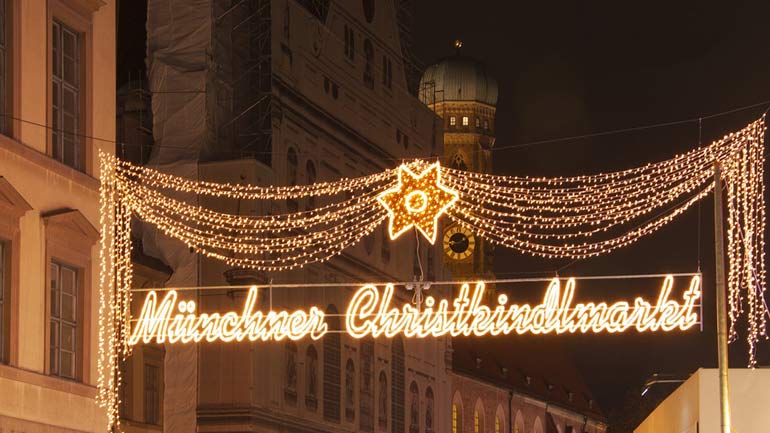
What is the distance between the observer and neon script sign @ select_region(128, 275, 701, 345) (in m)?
29.1

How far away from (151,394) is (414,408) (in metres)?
20.7

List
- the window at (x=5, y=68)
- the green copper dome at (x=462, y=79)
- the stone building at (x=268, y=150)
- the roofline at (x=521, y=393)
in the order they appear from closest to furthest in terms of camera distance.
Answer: the window at (x=5, y=68)
the stone building at (x=268, y=150)
the roofline at (x=521, y=393)
the green copper dome at (x=462, y=79)

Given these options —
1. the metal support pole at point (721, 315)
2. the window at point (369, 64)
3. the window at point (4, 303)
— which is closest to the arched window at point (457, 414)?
the window at point (369, 64)

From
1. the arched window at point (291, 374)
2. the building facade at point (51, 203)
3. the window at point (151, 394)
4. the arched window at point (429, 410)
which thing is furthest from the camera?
the arched window at point (429, 410)

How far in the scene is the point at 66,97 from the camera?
29.1 m

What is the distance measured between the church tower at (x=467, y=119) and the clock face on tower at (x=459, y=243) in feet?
0.09

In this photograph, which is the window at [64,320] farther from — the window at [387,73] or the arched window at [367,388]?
the window at [387,73]

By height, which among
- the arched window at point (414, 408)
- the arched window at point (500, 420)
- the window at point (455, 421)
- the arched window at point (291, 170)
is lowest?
the arched window at point (414, 408)

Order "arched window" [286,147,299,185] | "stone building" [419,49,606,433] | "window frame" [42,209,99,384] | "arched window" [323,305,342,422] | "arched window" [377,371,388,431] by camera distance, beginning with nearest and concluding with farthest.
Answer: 1. "window frame" [42,209,99,384]
2. "arched window" [286,147,299,185]
3. "arched window" [323,305,342,422]
4. "arched window" [377,371,388,431]
5. "stone building" [419,49,606,433]

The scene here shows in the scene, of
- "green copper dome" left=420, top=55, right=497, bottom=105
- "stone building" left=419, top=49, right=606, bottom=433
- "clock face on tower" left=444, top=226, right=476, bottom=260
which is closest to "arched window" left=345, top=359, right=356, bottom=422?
"stone building" left=419, top=49, right=606, bottom=433

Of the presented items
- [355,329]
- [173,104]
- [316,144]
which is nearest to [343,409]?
[316,144]

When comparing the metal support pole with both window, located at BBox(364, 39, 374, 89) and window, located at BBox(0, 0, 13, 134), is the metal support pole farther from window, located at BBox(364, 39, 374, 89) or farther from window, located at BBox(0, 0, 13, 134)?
window, located at BBox(364, 39, 374, 89)

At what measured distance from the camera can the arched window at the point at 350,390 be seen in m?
60.7

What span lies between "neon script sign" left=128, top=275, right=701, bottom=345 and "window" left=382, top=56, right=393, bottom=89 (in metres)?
32.8
